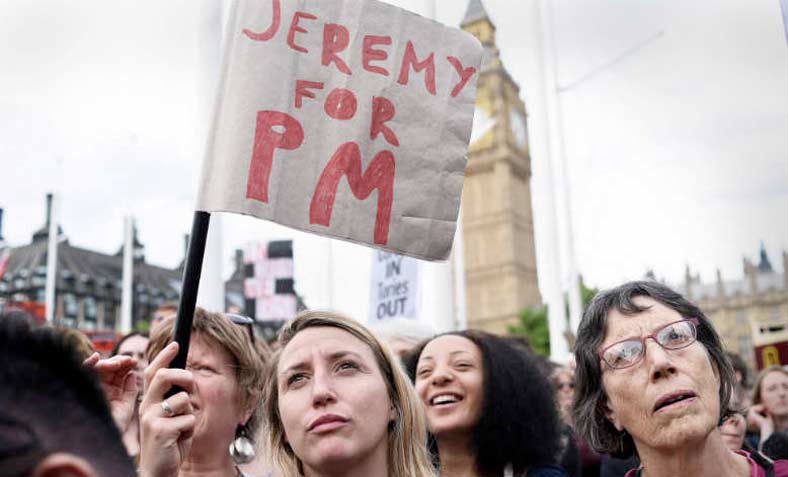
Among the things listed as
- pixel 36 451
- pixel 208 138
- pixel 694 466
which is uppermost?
pixel 208 138

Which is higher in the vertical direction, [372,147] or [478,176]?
[478,176]

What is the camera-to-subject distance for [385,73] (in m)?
2.46

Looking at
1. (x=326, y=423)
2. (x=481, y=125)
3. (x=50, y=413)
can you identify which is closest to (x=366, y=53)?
(x=326, y=423)

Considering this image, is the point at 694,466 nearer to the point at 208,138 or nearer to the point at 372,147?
the point at 372,147

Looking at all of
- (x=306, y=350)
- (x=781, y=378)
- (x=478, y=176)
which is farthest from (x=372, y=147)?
(x=478, y=176)

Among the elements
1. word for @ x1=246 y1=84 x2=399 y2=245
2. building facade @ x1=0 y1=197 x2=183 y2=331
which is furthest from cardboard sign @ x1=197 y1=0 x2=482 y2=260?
building facade @ x1=0 y1=197 x2=183 y2=331

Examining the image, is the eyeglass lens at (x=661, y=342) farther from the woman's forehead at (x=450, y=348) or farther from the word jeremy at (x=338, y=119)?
the woman's forehead at (x=450, y=348)

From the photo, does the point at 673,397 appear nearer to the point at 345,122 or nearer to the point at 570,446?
the point at 345,122

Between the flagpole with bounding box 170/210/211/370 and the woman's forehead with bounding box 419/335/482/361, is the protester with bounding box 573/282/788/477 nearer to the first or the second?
the woman's forehead with bounding box 419/335/482/361

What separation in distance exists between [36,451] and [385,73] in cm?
179

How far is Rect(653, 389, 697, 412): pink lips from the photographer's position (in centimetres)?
239

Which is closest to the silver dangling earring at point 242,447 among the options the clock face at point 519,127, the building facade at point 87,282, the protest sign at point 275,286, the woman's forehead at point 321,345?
the woman's forehead at point 321,345

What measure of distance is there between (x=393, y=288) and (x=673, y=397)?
5.08 metres

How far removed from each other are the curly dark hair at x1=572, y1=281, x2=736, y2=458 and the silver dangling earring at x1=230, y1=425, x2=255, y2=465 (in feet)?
3.86
